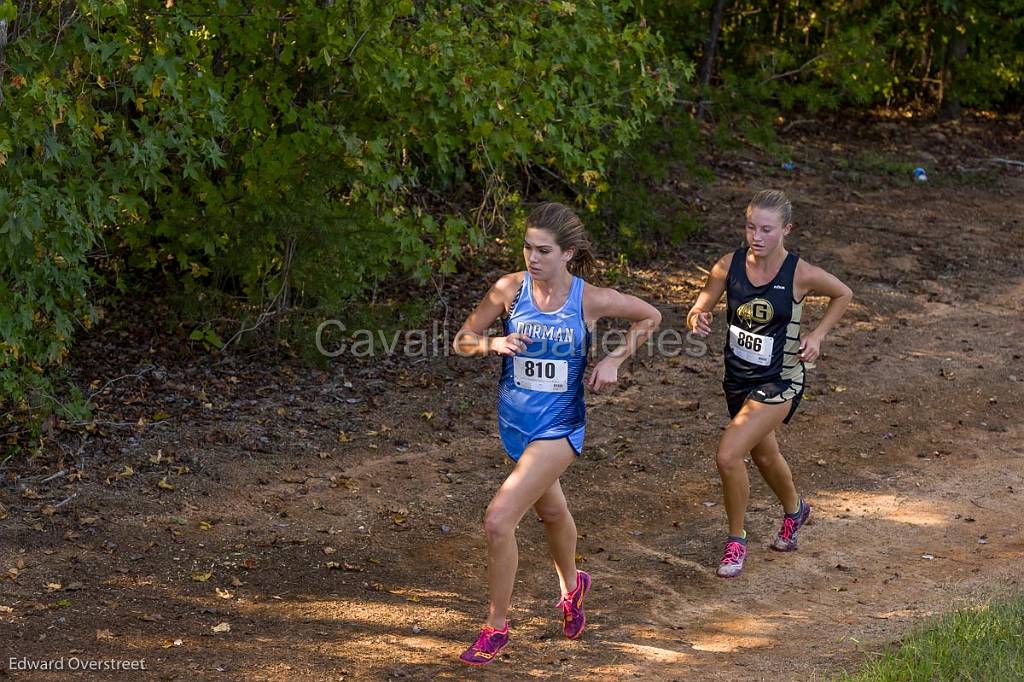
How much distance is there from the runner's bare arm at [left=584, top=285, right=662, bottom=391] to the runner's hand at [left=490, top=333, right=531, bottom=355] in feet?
1.06

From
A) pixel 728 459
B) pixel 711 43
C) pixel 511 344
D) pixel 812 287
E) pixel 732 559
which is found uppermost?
pixel 711 43

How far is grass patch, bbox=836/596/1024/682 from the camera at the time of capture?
508cm

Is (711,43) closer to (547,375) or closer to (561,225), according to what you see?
(561,225)

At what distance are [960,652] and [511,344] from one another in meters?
2.22

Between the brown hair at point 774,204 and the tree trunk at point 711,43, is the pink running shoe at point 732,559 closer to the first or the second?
the brown hair at point 774,204

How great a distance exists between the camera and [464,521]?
7117 mm

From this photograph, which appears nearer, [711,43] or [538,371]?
[538,371]

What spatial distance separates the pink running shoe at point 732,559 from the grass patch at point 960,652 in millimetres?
1054

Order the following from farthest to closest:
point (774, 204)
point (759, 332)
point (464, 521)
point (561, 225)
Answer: point (464, 521) → point (759, 332) → point (774, 204) → point (561, 225)

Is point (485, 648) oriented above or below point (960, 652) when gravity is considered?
below

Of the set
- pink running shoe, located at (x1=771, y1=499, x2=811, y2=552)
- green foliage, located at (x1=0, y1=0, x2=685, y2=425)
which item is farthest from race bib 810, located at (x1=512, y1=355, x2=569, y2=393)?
green foliage, located at (x1=0, y1=0, x2=685, y2=425)

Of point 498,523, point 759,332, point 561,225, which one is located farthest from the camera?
point 759,332

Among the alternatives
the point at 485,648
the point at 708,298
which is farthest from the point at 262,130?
the point at 485,648

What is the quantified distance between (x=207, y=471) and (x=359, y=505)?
102 centimetres
